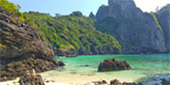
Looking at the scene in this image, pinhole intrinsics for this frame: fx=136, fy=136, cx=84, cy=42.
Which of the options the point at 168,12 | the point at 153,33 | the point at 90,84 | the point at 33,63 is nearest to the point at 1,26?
Answer: the point at 33,63

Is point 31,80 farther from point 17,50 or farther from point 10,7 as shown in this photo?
point 10,7

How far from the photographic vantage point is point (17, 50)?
2880cm

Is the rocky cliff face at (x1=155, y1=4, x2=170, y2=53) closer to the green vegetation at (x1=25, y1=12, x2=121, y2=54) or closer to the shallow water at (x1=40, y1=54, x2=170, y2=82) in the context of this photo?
the green vegetation at (x1=25, y1=12, x2=121, y2=54)

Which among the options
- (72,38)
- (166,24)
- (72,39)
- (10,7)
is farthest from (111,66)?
(166,24)

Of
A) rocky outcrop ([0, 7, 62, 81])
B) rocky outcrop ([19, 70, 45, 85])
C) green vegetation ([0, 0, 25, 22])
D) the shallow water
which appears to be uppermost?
green vegetation ([0, 0, 25, 22])

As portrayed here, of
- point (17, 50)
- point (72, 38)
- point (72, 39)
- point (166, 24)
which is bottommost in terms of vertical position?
point (17, 50)

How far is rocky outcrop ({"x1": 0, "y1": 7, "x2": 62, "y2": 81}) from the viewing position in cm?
2614

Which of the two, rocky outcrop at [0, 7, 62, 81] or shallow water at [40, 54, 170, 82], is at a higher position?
rocky outcrop at [0, 7, 62, 81]

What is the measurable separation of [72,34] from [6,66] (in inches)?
5131

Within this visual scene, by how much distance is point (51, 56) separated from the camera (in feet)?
137

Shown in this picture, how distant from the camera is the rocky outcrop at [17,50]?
2614cm

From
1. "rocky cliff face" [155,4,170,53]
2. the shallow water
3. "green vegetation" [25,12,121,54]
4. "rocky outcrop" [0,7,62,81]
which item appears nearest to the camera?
the shallow water

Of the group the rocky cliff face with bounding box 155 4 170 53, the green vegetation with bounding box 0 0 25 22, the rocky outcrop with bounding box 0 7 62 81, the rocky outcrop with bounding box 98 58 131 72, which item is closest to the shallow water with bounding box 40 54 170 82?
the rocky outcrop with bounding box 98 58 131 72

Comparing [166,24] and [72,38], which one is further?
[166,24]
